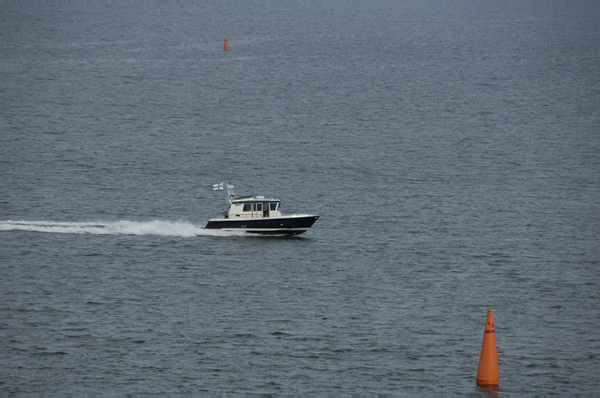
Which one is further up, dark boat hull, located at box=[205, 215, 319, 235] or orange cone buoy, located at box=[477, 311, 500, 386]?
dark boat hull, located at box=[205, 215, 319, 235]

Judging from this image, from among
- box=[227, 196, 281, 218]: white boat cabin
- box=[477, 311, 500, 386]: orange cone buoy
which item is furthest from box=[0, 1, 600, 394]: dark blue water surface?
box=[227, 196, 281, 218]: white boat cabin

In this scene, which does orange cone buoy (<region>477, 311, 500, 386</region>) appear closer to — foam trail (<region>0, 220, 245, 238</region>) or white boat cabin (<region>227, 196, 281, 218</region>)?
white boat cabin (<region>227, 196, 281, 218</region>)

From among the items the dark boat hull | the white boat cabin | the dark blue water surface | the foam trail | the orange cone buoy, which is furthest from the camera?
the foam trail

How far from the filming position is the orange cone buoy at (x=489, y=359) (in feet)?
132

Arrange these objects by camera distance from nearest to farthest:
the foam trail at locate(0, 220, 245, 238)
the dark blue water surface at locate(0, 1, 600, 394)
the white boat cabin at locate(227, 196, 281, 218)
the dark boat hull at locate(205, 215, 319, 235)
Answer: the dark blue water surface at locate(0, 1, 600, 394), the white boat cabin at locate(227, 196, 281, 218), the dark boat hull at locate(205, 215, 319, 235), the foam trail at locate(0, 220, 245, 238)

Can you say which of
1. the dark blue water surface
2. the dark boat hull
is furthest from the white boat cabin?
the dark blue water surface

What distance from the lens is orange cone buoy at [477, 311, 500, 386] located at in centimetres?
4019

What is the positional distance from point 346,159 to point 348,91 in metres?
60.6

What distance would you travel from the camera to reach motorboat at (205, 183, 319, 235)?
7512 centimetres

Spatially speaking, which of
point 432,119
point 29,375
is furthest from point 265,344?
point 432,119

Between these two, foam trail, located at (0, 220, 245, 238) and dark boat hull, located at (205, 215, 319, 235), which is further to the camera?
foam trail, located at (0, 220, 245, 238)

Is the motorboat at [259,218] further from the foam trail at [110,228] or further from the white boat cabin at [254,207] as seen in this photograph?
the foam trail at [110,228]

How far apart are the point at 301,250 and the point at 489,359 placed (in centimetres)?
3328

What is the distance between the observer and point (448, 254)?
242 feet
